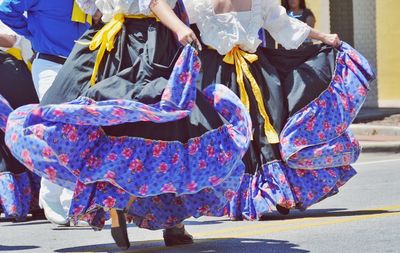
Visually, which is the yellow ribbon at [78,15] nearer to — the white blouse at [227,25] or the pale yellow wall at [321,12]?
the white blouse at [227,25]

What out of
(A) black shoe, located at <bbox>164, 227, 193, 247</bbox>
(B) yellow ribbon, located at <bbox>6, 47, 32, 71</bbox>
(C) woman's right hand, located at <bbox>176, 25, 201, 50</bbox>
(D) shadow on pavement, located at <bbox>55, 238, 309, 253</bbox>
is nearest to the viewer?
(C) woman's right hand, located at <bbox>176, 25, 201, 50</bbox>

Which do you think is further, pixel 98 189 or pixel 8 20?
pixel 8 20

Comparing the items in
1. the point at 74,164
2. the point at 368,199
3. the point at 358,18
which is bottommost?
the point at 358,18

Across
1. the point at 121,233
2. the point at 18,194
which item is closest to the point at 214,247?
the point at 121,233

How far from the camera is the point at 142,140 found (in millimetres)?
7402

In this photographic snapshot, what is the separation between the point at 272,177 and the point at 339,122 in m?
0.62

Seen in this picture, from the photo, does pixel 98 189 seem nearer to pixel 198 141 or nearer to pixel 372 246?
pixel 198 141

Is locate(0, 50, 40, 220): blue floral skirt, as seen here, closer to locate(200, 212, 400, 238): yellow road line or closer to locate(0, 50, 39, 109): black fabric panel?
locate(0, 50, 39, 109): black fabric panel

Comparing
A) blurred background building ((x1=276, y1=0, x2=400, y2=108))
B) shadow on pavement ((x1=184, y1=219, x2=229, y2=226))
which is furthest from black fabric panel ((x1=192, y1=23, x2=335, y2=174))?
blurred background building ((x1=276, y1=0, x2=400, y2=108))

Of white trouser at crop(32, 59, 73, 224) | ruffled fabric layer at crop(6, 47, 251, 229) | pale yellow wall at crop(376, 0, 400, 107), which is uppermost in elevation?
ruffled fabric layer at crop(6, 47, 251, 229)

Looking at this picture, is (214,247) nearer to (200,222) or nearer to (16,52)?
(200,222)

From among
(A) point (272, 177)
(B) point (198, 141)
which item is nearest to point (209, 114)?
(B) point (198, 141)

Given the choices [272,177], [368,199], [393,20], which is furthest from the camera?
[393,20]

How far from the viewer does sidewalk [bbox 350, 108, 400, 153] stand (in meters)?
17.4
